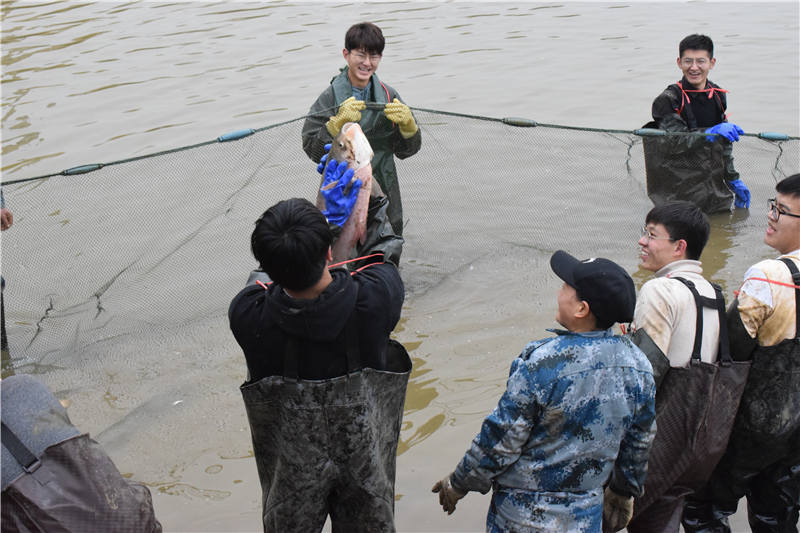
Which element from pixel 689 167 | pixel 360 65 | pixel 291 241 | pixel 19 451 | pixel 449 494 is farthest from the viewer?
pixel 689 167

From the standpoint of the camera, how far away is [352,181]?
3.10 m

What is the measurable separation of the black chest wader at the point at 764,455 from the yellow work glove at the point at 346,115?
9.06 feet

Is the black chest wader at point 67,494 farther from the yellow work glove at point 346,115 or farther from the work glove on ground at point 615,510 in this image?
the yellow work glove at point 346,115

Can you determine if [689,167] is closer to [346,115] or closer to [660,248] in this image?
[346,115]

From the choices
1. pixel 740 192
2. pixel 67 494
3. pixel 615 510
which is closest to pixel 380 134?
pixel 615 510

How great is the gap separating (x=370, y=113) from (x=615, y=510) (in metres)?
3.25

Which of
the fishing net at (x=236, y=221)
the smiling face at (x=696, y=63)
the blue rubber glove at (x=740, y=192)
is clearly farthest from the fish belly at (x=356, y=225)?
the blue rubber glove at (x=740, y=192)

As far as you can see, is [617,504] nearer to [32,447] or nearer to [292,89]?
[32,447]

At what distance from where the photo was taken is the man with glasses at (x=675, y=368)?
9.55 ft

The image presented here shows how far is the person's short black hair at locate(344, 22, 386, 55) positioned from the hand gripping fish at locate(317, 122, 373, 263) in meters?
1.90

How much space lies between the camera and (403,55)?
1266cm

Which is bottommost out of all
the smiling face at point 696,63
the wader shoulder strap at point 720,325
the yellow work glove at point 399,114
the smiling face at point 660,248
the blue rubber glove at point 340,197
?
the wader shoulder strap at point 720,325

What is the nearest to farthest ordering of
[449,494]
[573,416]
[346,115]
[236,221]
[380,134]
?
[573,416], [449,494], [346,115], [380,134], [236,221]

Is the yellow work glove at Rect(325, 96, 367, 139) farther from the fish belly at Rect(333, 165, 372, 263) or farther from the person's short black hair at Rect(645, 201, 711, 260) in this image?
the person's short black hair at Rect(645, 201, 711, 260)
